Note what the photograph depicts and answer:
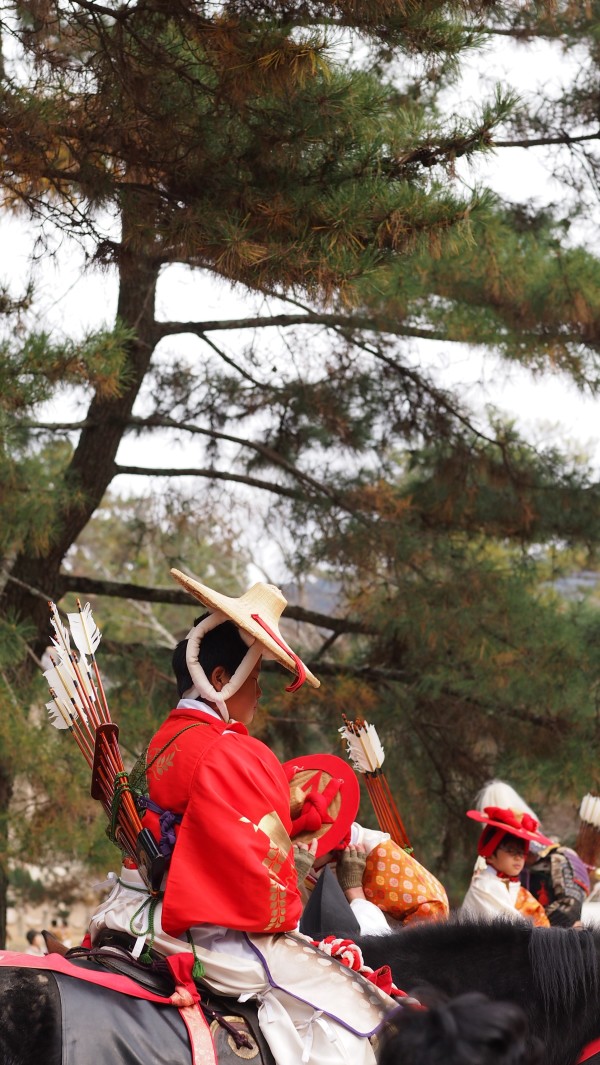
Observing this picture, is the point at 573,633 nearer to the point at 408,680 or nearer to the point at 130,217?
the point at 408,680

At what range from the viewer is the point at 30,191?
14.0ft

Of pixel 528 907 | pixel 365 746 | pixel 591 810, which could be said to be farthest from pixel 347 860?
pixel 591 810

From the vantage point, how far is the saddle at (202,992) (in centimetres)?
225

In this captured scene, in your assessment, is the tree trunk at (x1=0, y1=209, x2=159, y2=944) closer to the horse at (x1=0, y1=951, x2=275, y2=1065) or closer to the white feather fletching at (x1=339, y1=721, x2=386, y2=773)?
the white feather fletching at (x1=339, y1=721, x2=386, y2=773)

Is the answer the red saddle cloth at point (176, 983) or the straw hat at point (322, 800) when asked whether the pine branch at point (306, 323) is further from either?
the red saddle cloth at point (176, 983)

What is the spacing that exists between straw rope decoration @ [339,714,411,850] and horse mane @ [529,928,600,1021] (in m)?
1.66

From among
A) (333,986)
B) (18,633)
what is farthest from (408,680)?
(333,986)

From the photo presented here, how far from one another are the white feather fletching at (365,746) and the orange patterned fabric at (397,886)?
613 mm

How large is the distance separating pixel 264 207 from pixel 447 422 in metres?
3.34

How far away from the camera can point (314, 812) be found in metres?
3.05

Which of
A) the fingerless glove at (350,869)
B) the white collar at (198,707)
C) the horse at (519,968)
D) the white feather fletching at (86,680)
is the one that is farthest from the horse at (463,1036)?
the fingerless glove at (350,869)

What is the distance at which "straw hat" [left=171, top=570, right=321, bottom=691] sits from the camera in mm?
2520

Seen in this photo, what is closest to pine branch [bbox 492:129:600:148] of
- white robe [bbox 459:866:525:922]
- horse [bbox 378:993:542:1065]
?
white robe [bbox 459:866:525:922]

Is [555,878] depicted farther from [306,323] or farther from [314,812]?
[306,323]
